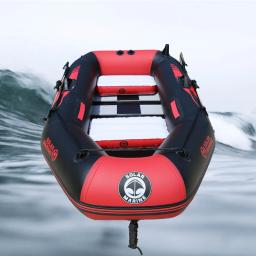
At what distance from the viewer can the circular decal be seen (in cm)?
236

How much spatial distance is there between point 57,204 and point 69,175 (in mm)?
443

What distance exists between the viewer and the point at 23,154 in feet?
12.6

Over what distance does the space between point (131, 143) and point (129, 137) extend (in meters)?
0.05

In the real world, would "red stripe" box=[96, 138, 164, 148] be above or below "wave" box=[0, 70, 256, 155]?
below

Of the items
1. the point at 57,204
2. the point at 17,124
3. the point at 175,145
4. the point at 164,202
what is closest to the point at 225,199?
the point at 175,145

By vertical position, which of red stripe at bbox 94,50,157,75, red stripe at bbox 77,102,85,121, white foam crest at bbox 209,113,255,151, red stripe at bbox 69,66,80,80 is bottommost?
red stripe at bbox 77,102,85,121

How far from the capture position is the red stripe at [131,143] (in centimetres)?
319

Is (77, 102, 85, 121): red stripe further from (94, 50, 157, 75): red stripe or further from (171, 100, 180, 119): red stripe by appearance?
(94, 50, 157, 75): red stripe

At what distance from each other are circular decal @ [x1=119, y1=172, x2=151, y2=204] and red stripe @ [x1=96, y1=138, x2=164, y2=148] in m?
0.82

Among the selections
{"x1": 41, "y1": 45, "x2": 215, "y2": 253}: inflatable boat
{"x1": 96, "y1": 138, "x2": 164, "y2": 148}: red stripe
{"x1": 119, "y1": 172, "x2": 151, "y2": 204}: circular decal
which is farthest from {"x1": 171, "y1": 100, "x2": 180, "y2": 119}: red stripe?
{"x1": 119, "y1": 172, "x2": 151, "y2": 204}: circular decal

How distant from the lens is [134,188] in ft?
7.76

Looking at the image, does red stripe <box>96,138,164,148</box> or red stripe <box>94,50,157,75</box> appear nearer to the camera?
red stripe <box>96,138,164,148</box>

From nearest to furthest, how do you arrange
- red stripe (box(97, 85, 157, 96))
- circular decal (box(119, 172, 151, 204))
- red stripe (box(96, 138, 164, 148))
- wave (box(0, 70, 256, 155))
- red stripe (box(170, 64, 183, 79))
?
circular decal (box(119, 172, 151, 204)) → red stripe (box(96, 138, 164, 148)) → red stripe (box(170, 64, 183, 79)) → red stripe (box(97, 85, 157, 96)) → wave (box(0, 70, 256, 155))

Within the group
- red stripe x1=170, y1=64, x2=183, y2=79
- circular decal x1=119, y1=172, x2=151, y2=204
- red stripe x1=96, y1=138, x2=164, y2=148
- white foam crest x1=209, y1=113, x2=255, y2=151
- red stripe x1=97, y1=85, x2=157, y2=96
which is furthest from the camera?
white foam crest x1=209, y1=113, x2=255, y2=151
